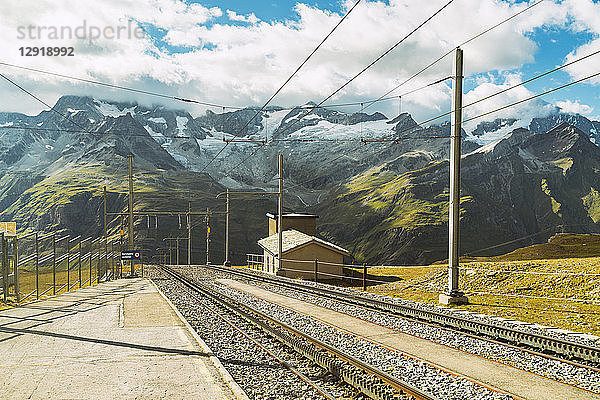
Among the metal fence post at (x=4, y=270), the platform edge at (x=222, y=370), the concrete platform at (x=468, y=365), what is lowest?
the concrete platform at (x=468, y=365)

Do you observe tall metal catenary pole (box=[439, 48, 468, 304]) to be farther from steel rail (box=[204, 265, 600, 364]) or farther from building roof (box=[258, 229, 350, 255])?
building roof (box=[258, 229, 350, 255])

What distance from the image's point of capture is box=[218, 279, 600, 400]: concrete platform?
9.66 meters

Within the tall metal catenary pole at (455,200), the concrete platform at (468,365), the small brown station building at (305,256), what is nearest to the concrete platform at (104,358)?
the concrete platform at (468,365)

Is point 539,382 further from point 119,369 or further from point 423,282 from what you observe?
point 423,282

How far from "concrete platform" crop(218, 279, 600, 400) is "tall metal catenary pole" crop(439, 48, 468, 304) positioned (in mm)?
4885

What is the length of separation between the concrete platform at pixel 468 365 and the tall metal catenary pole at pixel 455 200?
4.88 m

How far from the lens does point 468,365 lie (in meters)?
11.6

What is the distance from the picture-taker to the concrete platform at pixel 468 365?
380 inches

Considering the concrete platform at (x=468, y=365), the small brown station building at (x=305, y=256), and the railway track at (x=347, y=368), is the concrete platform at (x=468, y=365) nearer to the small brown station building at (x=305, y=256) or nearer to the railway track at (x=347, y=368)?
the railway track at (x=347, y=368)

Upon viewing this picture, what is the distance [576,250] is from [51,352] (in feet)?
139

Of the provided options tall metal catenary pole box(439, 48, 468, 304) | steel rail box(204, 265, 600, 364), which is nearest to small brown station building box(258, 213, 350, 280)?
tall metal catenary pole box(439, 48, 468, 304)

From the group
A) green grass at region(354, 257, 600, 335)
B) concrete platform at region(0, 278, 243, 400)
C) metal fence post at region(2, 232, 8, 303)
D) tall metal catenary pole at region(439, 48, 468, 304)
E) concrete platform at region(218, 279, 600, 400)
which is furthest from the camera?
metal fence post at region(2, 232, 8, 303)

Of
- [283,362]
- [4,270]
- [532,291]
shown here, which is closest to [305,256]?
[532,291]

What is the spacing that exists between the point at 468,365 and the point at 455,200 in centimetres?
1062
